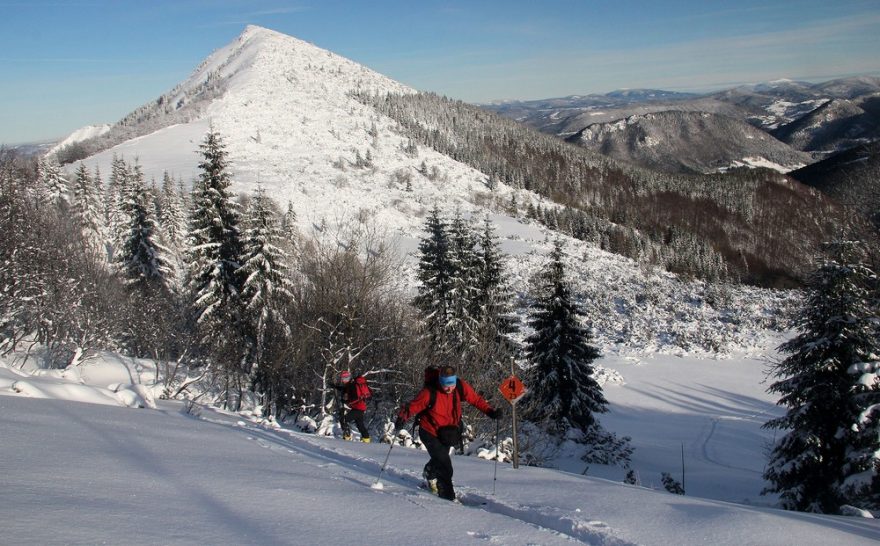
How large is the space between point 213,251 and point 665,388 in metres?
27.4

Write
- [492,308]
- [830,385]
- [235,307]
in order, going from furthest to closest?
[492,308]
[235,307]
[830,385]

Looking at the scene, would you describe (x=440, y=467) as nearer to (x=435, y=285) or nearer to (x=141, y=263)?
(x=435, y=285)

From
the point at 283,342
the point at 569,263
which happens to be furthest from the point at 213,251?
the point at 569,263

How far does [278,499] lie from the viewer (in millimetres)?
4719

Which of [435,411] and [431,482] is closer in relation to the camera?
[431,482]

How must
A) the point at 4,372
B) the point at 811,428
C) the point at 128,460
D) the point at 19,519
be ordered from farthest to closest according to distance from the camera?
1. the point at 811,428
2. the point at 4,372
3. the point at 128,460
4. the point at 19,519

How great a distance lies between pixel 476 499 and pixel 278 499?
2.29 m

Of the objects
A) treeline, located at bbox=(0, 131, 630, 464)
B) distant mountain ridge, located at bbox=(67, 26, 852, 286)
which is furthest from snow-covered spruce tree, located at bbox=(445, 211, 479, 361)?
distant mountain ridge, located at bbox=(67, 26, 852, 286)

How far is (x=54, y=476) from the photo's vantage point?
4.46 metres

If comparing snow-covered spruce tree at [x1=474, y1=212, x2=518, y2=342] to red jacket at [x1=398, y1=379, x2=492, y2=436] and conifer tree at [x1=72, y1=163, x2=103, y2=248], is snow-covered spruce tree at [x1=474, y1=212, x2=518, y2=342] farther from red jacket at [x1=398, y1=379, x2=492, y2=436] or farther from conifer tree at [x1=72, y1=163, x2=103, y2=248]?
conifer tree at [x1=72, y1=163, x2=103, y2=248]

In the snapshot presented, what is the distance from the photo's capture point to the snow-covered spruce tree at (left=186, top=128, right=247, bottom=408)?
19594mm

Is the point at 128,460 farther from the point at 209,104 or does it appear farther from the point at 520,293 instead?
the point at 209,104

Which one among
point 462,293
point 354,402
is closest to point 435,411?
point 354,402

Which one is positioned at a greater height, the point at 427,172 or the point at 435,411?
the point at 427,172
